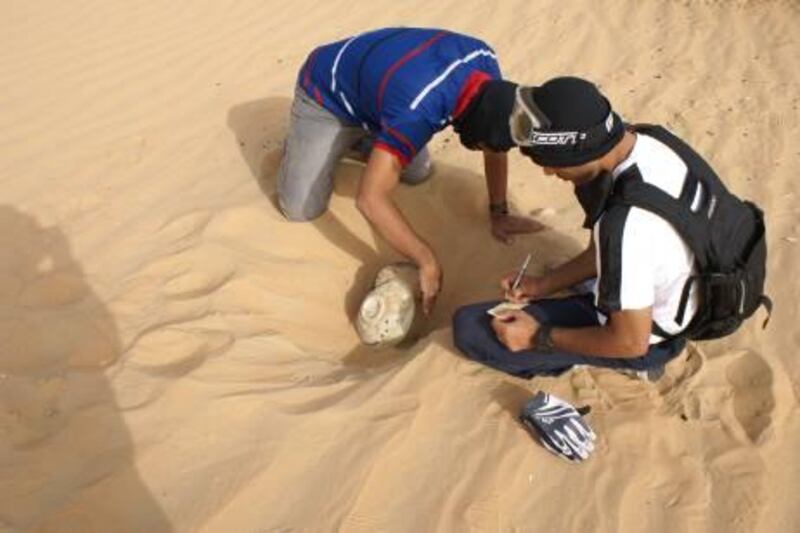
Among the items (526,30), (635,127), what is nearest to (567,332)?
(635,127)

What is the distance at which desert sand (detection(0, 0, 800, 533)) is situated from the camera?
2271 mm

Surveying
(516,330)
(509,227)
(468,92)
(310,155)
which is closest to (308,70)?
(310,155)

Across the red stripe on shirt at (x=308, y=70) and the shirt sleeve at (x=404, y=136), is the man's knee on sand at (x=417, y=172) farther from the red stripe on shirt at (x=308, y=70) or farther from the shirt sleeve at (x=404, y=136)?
Result: the shirt sleeve at (x=404, y=136)

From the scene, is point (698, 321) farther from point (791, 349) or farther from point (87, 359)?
point (87, 359)

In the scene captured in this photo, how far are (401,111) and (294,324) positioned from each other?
1.01 m

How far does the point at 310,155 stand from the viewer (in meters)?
3.67

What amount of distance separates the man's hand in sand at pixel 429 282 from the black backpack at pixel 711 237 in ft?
3.13

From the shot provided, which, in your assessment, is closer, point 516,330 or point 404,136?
point 516,330

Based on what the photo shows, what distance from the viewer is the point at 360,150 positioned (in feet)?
13.2

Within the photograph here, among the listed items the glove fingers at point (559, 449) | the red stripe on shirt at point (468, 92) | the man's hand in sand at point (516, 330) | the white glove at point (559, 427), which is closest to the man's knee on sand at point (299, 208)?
the red stripe on shirt at point (468, 92)

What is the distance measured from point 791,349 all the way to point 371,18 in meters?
3.94

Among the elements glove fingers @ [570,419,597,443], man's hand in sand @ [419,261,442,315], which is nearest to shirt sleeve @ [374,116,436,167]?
man's hand in sand @ [419,261,442,315]

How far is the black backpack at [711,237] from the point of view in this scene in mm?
2105

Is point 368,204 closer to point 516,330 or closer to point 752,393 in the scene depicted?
point 516,330
